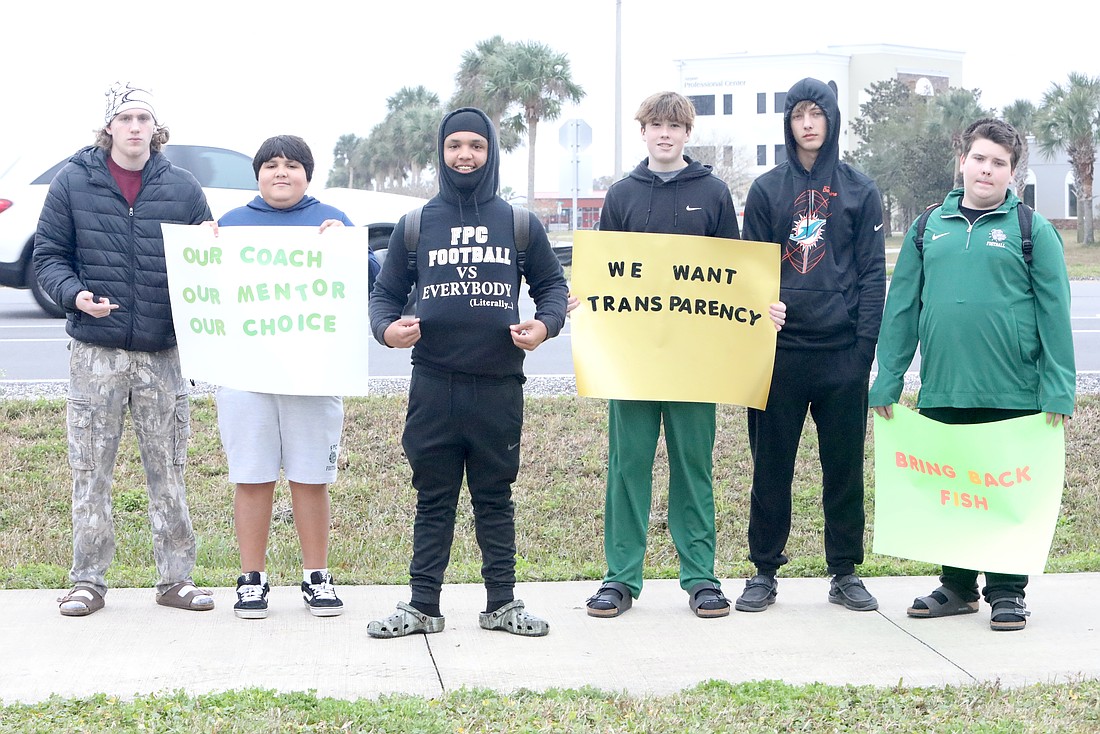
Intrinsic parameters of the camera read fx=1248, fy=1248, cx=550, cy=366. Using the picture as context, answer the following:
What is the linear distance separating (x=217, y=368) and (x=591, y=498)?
3.01 meters

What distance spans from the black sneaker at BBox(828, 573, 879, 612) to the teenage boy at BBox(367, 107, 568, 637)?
1397 millimetres

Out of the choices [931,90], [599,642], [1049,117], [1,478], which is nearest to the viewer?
[599,642]

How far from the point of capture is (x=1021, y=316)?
504 cm

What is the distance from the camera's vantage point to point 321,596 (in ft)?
17.4

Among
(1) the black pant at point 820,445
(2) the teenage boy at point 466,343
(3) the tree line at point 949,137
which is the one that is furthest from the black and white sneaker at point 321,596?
(3) the tree line at point 949,137

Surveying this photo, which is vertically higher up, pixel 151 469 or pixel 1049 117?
pixel 1049 117

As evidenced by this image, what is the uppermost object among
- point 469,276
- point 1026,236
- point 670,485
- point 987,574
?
point 1026,236

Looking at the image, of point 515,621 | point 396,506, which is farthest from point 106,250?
point 396,506

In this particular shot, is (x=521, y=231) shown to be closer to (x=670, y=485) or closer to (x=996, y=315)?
(x=670, y=485)

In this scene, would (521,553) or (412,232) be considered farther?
(521,553)

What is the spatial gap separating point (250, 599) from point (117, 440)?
2.97 feet

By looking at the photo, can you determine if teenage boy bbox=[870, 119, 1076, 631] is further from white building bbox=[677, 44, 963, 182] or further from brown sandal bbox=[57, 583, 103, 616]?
white building bbox=[677, 44, 963, 182]

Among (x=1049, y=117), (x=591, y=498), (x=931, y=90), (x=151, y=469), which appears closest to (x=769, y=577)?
(x=591, y=498)

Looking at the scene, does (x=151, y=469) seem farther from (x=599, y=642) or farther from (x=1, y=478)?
(x=1, y=478)
